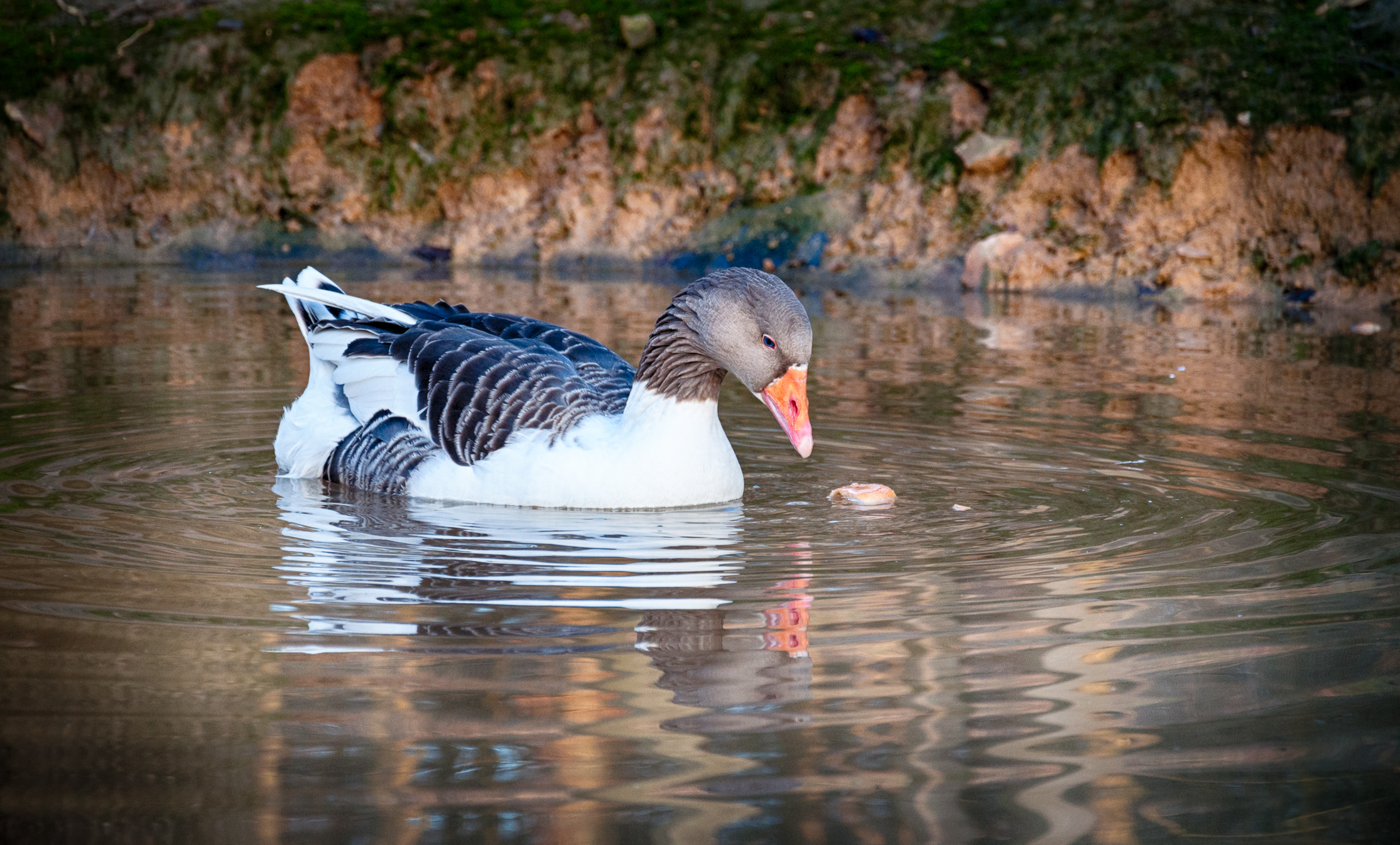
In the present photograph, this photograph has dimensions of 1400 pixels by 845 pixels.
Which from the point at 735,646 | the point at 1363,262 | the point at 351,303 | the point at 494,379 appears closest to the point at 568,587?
the point at 735,646

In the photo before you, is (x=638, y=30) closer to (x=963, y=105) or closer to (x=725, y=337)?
(x=963, y=105)

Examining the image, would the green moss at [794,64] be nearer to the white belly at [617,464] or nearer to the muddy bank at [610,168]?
the muddy bank at [610,168]

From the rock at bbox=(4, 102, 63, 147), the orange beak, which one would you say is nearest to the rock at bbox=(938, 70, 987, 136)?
the rock at bbox=(4, 102, 63, 147)

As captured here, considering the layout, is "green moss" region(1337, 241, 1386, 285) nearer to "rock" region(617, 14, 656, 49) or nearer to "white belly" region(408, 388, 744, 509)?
"rock" region(617, 14, 656, 49)

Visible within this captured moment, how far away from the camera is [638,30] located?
78.7 feet

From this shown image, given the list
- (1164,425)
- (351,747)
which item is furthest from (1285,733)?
(1164,425)

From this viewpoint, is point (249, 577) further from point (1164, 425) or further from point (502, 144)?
point (502, 144)

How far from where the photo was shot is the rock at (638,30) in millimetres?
23891

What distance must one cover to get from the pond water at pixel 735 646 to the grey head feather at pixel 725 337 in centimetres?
59

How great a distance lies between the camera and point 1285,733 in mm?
3688

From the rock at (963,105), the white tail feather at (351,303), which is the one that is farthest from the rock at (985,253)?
the white tail feather at (351,303)

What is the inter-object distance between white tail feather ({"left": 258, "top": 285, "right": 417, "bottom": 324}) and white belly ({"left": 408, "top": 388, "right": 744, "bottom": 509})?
1.24 m

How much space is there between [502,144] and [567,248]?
2.26m

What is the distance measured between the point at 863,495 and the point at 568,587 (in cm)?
199
